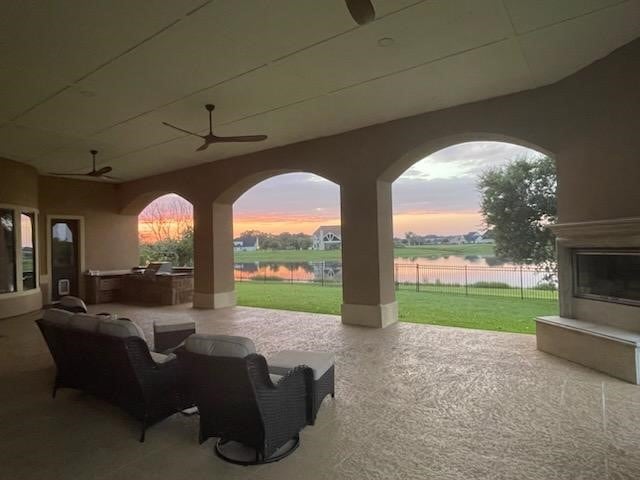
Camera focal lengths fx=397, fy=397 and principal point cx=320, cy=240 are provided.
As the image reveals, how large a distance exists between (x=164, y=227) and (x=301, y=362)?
13510mm

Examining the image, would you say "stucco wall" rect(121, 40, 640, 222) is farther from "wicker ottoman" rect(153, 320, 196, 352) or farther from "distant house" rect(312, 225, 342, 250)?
"distant house" rect(312, 225, 342, 250)

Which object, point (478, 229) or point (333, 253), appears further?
point (333, 253)

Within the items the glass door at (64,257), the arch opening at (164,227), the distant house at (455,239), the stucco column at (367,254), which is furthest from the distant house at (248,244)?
the stucco column at (367,254)

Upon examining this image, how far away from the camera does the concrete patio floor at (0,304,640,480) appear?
2.46 m

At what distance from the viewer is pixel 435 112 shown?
583 centimetres

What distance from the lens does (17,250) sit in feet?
28.3

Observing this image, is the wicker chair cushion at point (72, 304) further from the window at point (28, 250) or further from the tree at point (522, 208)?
the tree at point (522, 208)

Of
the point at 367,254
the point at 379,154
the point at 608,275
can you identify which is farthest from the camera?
the point at 367,254

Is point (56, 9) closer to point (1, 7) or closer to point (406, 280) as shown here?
point (1, 7)

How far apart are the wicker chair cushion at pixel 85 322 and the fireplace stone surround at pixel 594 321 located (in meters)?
4.73

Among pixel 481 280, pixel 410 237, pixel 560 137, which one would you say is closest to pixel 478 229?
pixel 481 280

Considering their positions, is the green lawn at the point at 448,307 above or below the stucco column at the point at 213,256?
below

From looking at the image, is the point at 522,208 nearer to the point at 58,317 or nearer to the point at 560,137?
the point at 560,137

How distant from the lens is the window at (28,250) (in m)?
8.85
